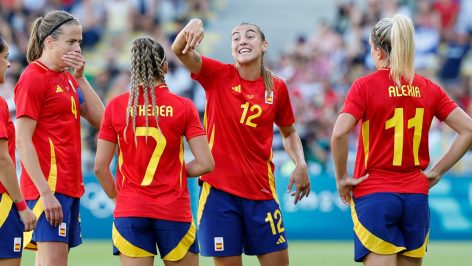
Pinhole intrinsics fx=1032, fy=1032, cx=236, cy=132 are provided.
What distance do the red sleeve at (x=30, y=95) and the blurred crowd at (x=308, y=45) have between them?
400 inches

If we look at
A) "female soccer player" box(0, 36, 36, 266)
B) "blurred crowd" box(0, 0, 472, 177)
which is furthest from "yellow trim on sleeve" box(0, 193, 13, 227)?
"blurred crowd" box(0, 0, 472, 177)

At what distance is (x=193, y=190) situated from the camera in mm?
15852

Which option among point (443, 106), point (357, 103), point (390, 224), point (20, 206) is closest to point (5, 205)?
point (20, 206)

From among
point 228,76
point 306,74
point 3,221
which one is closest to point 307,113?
point 306,74

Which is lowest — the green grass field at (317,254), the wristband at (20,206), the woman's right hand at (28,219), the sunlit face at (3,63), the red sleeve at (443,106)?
the green grass field at (317,254)

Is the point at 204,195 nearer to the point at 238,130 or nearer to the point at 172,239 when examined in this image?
the point at 238,130

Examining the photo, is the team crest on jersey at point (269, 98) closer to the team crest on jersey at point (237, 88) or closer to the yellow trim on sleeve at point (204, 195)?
the team crest on jersey at point (237, 88)

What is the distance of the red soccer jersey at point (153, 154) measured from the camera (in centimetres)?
704

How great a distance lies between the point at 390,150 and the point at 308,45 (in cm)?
1431

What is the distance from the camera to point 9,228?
7.16 meters

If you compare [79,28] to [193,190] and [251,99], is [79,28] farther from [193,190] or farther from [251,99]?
[193,190]

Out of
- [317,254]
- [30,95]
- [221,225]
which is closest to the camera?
[30,95]

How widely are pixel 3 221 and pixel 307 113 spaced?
11.8m

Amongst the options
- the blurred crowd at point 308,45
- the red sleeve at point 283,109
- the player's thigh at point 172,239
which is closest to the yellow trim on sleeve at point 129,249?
the player's thigh at point 172,239
